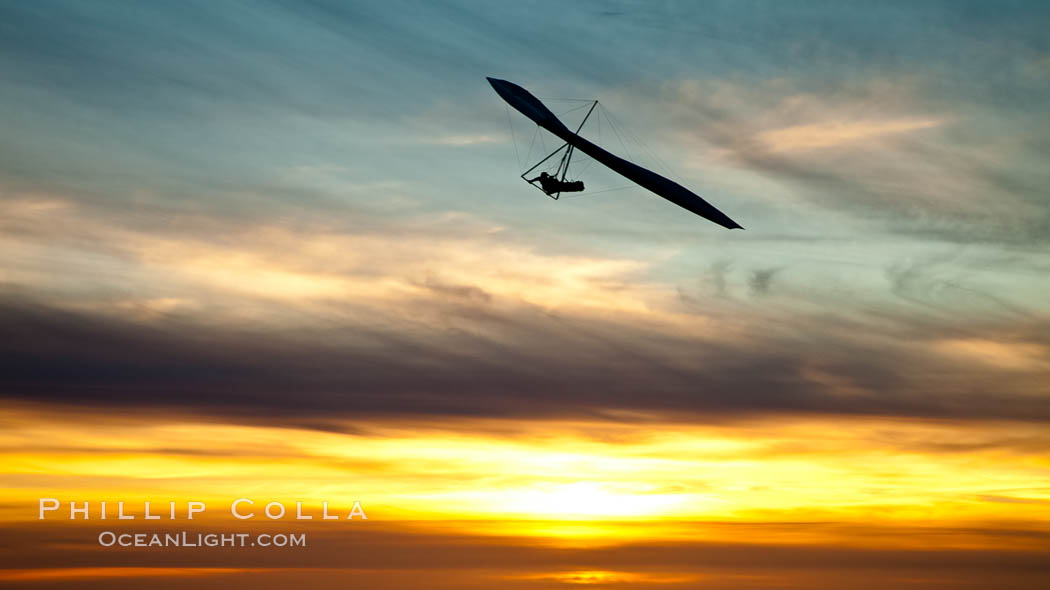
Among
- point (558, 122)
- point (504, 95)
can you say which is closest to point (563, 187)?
point (558, 122)

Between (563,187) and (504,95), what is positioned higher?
(504,95)

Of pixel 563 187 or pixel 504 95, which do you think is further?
pixel 504 95

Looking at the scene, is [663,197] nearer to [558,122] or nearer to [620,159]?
[620,159]

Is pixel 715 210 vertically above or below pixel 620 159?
below

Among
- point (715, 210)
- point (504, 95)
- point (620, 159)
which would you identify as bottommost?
point (715, 210)

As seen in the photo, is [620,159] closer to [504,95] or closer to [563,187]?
[563,187]

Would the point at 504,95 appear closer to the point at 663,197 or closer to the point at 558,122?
the point at 558,122
